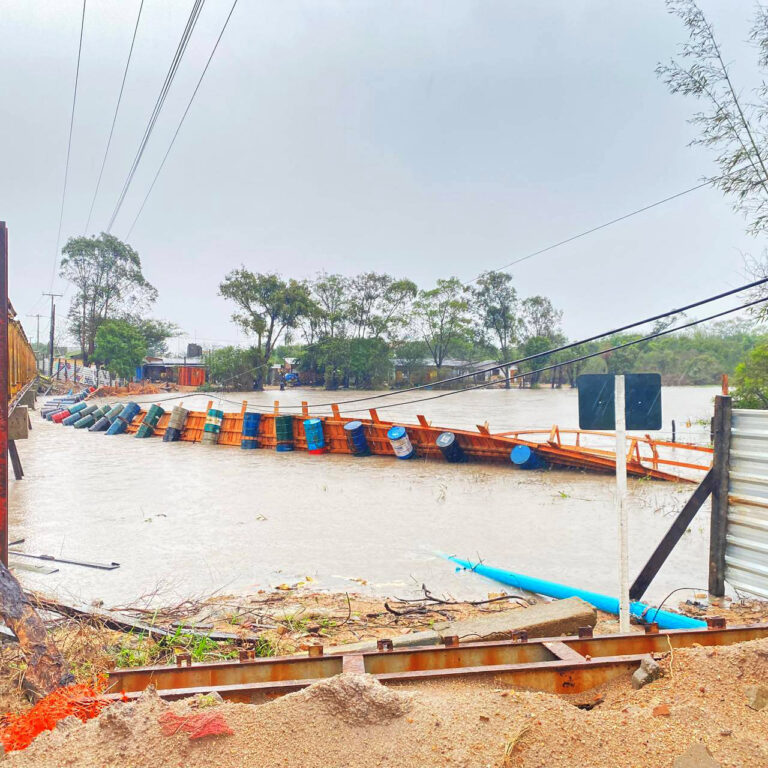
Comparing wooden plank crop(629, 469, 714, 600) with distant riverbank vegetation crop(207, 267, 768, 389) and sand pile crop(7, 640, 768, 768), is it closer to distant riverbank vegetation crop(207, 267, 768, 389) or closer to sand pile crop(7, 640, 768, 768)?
sand pile crop(7, 640, 768, 768)

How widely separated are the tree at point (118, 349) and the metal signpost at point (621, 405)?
190 ft

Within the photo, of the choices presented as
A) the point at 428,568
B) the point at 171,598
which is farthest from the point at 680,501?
the point at 171,598

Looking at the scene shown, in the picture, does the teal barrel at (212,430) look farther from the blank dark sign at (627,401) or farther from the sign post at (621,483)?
the sign post at (621,483)

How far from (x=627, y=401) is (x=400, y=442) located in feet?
40.8

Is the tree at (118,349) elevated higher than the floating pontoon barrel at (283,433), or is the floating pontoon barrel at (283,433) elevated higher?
the tree at (118,349)

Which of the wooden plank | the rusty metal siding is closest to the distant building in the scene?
the wooden plank

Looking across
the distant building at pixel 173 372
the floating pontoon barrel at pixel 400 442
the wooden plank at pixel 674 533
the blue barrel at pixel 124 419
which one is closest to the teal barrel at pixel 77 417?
the blue barrel at pixel 124 419

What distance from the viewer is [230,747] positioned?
6.79 ft

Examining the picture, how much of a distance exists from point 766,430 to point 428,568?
13.0 ft

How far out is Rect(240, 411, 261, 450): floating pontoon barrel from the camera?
64.3ft

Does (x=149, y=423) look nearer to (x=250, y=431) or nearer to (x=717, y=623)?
(x=250, y=431)

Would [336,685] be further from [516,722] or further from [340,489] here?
[340,489]

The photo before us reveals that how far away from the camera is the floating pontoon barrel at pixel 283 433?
18.9 m

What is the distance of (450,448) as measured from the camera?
16266mm
